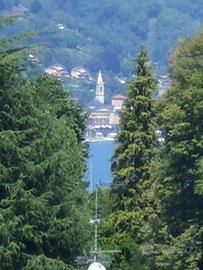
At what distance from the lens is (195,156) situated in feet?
89.5

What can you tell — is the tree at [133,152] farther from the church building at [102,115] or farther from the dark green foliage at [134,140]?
the church building at [102,115]

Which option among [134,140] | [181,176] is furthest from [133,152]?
[181,176]

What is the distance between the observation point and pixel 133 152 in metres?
33.5

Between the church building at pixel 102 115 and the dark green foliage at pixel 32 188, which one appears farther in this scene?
the church building at pixel 102 115

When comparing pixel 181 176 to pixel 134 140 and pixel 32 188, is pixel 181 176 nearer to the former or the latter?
pixel 134 140

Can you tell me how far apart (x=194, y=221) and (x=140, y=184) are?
633 cm

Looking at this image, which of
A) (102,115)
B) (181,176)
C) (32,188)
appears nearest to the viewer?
(32,188)

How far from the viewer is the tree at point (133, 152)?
33.0 m

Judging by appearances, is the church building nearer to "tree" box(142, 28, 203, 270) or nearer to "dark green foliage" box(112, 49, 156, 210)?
"dark green foliage" box(112, 49, 156, 210)

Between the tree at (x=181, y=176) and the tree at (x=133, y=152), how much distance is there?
12.7 feet

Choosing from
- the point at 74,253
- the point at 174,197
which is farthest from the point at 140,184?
the point at 74,253

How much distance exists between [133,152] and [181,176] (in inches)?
223

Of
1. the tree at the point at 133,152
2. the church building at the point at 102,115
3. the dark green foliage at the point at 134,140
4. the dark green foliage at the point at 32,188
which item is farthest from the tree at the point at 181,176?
the church building at the point at 102,115

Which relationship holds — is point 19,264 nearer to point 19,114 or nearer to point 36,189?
point 36,189
